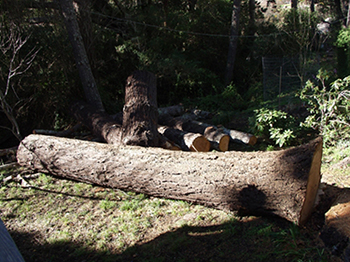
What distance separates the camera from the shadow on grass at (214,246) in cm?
261

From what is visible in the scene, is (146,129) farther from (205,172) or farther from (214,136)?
(205,172)

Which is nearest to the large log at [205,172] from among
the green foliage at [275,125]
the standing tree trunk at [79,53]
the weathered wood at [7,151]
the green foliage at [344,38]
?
the weathered wood at [7,151]

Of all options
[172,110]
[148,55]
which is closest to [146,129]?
[172,110]

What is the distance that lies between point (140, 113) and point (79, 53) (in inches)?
137

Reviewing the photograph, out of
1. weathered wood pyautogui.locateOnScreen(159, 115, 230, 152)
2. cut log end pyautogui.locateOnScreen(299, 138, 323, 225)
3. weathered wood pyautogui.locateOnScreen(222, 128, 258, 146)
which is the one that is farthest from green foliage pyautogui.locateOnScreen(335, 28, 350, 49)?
cut log end pyautogui.locateOnScreen(299, 138, 323, 225)

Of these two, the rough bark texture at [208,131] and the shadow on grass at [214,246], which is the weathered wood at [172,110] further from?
the shadow on grass at [214,246]

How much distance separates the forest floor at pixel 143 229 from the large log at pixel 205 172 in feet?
0.49

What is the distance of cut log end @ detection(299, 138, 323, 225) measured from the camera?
2766 mm

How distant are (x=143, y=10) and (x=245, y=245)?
35.7 ft

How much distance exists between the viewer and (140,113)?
5.03m

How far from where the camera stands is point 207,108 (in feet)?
29.8

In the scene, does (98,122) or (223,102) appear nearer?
(98,122)

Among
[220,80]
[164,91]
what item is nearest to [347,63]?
[220,80]

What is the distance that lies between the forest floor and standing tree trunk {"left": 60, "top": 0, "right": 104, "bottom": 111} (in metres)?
3.66
